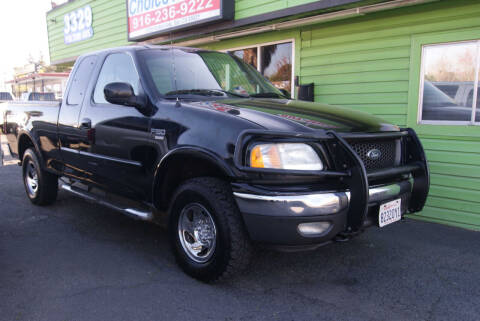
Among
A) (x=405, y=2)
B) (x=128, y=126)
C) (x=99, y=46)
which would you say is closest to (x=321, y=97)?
(x=405, y=2)

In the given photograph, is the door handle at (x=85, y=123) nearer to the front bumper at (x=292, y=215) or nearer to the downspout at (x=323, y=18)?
the front bumper at (x=292, y=215)

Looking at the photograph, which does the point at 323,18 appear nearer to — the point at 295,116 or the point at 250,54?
the point at 250,54

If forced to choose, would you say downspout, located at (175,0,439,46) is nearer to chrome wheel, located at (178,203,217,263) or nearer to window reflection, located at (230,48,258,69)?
window reflection, located at (230,48,258,69)

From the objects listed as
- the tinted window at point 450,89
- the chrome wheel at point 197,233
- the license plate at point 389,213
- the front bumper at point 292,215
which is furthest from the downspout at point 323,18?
the chrome wheel at point 197,233

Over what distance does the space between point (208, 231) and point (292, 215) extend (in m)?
0.88

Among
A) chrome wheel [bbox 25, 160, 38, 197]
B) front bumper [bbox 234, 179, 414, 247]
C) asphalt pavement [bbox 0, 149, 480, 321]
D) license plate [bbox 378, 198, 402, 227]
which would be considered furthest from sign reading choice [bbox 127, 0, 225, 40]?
front bumper [bbox 234, 179, 414, 247]

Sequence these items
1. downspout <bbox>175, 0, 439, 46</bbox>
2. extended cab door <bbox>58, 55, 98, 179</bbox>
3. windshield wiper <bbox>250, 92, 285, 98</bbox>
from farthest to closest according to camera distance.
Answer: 1. downspout <bbox>175, 0, 439, 46</bbox>
2. extended cab door <bbox>58, 55, 98, 179</bbox>
3. windshield wiper <bbox>250, 92, 285, 98</bbox>

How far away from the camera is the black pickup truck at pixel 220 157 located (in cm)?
262

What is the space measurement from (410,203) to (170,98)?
2262mm

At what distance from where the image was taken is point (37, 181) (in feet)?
17.7

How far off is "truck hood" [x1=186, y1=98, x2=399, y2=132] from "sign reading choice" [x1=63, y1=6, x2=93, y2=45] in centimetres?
980

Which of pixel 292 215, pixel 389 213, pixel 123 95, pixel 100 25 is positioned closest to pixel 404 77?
pixel 389 213

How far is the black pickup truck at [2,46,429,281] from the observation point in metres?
2.62

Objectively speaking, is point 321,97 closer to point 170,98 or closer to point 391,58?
point 391,58
